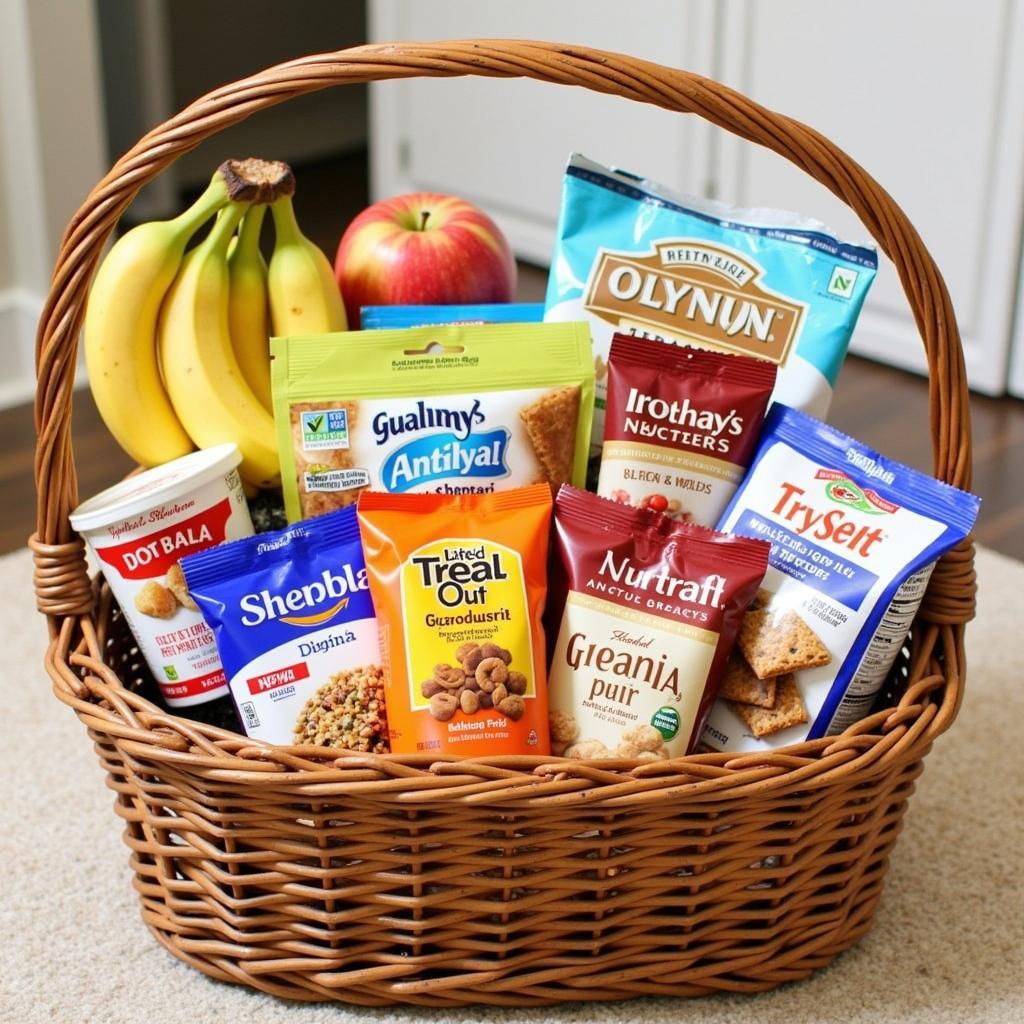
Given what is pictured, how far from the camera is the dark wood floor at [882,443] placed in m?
1.86

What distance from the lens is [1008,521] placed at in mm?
1847

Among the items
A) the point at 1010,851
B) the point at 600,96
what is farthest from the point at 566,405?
the point at 600,96

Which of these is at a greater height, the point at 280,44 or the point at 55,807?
the point at 280,44

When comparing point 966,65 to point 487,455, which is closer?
point 487,455

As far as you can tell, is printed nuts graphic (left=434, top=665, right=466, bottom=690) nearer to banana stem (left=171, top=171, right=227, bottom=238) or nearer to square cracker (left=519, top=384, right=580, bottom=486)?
square cracker (left=519, top=384, right=580, bottom=486)

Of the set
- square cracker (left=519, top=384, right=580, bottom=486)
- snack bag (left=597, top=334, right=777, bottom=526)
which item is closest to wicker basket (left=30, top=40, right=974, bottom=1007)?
snack bag (left=597, top=334, right=777, bottom=526)

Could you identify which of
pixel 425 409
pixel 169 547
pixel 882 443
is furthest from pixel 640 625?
pixel 882 443

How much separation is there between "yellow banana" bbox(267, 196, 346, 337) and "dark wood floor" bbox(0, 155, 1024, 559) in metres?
0.82

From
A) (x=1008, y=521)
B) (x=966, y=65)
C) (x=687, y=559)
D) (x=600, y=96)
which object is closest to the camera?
(x=687, y=559)

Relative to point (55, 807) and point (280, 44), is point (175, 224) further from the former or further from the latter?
point (280, 44)

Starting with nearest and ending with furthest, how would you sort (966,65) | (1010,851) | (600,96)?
1. (1010,851)
2. (966,65)
3. (600,96)

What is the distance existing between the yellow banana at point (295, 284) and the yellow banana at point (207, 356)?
4 cm

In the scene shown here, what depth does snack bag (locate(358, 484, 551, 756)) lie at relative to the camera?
0.94 m

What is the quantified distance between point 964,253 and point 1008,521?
1.76 ft
